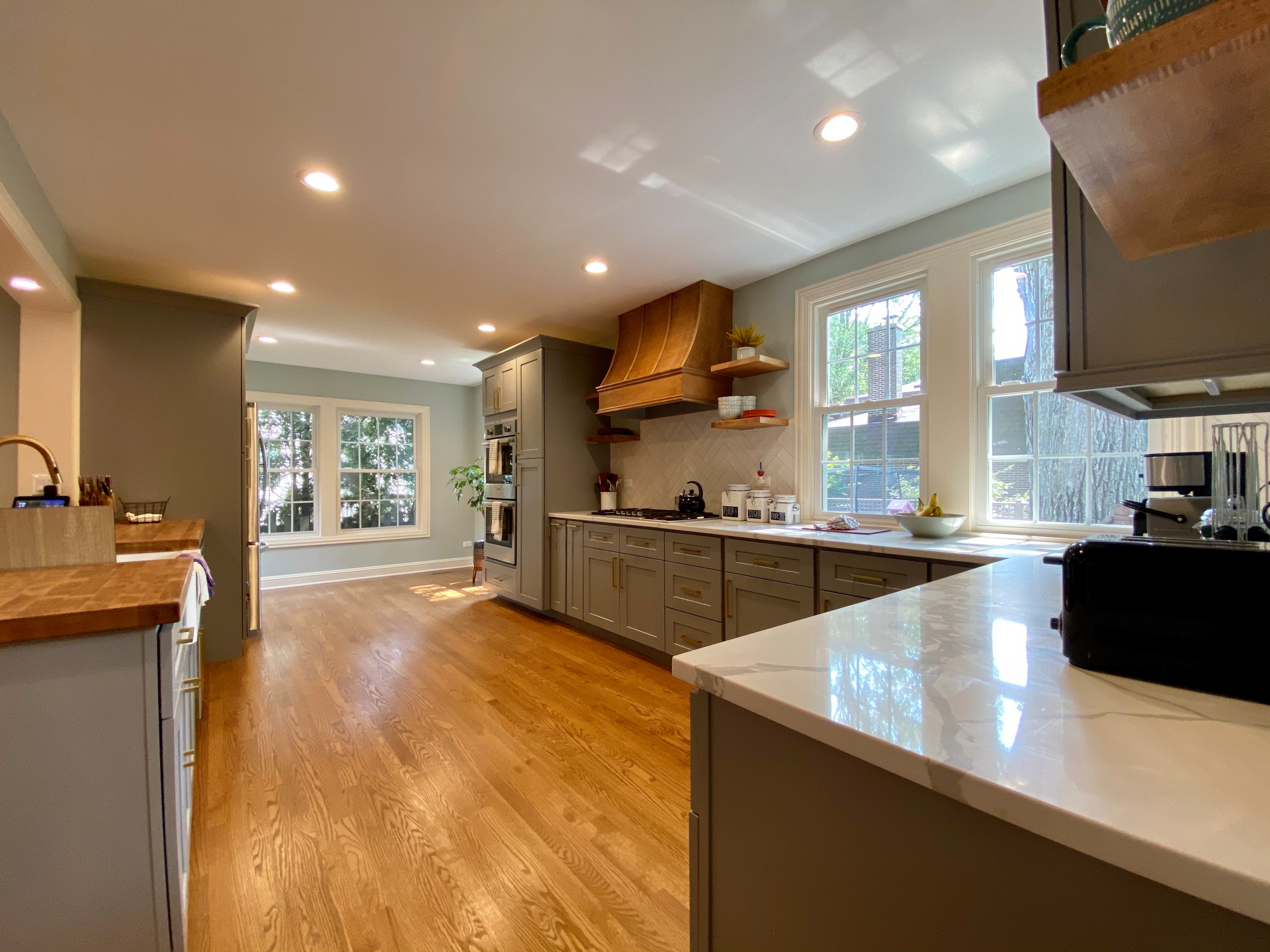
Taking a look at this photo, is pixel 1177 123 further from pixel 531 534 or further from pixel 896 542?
pixel 531 534

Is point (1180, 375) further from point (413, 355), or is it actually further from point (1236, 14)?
point (413, 355)

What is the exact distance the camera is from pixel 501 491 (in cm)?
499

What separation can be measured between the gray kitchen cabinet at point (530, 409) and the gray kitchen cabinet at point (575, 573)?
751 mm

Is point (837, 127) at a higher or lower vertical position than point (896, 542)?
higher

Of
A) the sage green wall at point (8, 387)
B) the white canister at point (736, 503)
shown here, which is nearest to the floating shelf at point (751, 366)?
the white canister at point (736, 503)

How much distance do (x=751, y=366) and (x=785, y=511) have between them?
95cm

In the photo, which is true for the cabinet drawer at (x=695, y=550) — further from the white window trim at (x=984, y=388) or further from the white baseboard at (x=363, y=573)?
the white baseboard at (x=363, y=573)

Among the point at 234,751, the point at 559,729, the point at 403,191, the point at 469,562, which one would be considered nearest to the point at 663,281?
the point at 403,191

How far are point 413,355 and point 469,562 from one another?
2.94m

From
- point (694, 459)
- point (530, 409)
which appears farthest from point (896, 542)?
point (530, 409)

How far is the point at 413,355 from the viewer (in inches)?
219

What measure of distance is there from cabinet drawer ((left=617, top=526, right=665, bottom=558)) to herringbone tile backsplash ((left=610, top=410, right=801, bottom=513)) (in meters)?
0.68

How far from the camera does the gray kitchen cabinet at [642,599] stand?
11.0ft

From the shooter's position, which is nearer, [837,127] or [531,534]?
[837,127]
